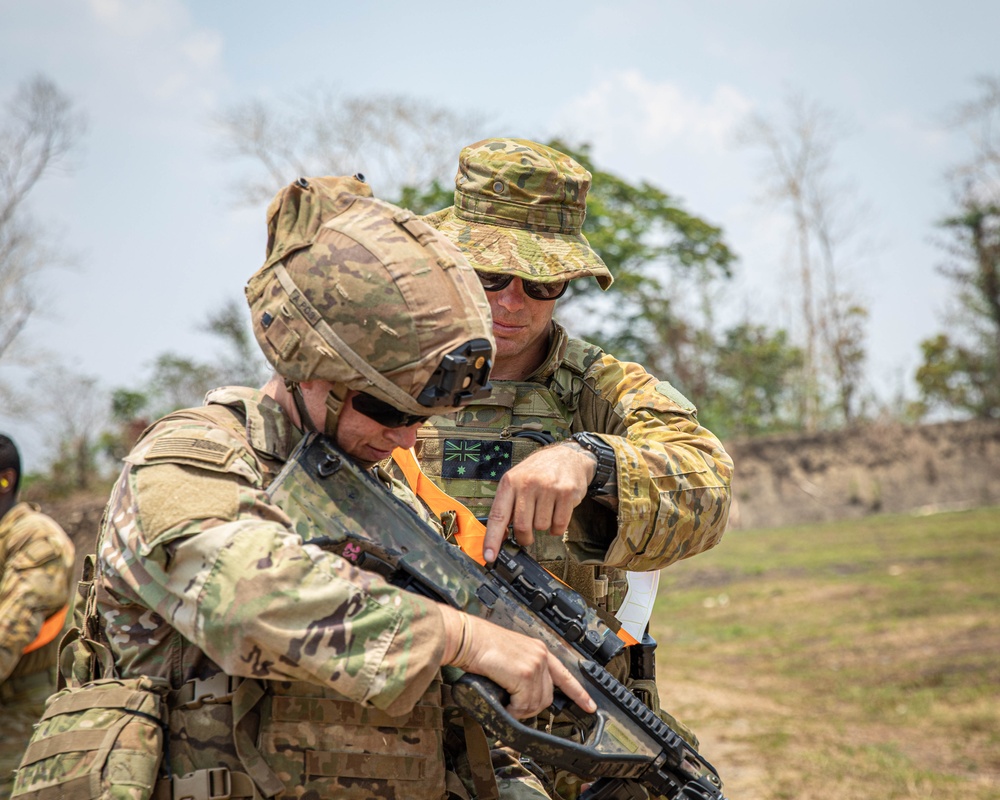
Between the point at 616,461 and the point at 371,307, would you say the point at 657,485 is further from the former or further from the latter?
the point at 371,307

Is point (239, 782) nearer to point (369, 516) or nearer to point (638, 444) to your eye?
point (369, 516)

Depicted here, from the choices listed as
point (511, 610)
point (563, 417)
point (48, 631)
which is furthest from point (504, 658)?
point (48, 631)

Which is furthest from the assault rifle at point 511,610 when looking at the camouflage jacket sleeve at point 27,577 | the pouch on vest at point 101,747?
the camouflage jacket sleeve at point 27,577

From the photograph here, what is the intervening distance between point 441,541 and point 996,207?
29591mm

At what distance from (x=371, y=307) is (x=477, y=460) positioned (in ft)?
3.54

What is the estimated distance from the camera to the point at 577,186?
2.94 m

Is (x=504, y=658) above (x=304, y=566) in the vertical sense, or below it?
below

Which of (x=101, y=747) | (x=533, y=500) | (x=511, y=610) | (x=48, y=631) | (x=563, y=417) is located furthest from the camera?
(x=48, y=631)

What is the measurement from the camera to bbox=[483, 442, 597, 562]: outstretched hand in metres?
2.24

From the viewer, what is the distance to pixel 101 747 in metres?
1.83

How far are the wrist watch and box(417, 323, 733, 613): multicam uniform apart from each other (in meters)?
0.02

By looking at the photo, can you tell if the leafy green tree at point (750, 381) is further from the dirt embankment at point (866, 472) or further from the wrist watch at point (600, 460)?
the wrist watch at point (600, 460)

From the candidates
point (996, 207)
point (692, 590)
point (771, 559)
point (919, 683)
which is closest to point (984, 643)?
point (919, 683)

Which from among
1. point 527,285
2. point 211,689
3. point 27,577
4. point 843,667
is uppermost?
point 527,285
